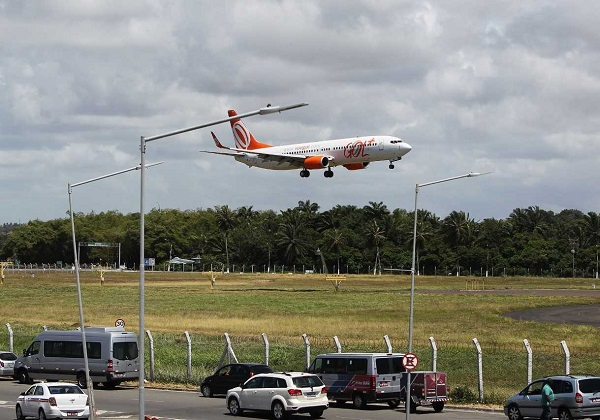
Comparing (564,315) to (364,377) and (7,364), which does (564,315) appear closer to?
(7,364)

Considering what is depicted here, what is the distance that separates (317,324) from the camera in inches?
3073

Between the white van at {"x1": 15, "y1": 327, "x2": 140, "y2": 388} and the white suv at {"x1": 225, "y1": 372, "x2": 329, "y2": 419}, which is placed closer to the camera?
the white suv at {"x1": 225, "y1": 372, "x2": 329, "y2": 419}

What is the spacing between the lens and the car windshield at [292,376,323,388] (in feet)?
124

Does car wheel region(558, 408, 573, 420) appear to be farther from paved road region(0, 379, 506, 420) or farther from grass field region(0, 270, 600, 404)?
grass field region(0, 270, 600, 404)

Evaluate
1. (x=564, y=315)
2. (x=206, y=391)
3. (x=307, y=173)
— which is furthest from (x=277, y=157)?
(x=206, y=391)

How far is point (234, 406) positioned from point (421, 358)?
16130 mm

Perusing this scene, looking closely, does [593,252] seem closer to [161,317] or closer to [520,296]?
[520,296]

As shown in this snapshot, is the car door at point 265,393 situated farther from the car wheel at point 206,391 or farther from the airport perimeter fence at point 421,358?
the car wheel at point 206,391

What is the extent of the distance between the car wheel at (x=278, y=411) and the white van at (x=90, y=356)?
13.1 metres

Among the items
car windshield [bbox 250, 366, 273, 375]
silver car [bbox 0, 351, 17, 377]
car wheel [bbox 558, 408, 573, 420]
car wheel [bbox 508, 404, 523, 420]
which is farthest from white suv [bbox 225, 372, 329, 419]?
silver car [bbox 0, 351, 17, 377]

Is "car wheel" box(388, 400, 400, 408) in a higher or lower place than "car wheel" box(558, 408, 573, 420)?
A: lower

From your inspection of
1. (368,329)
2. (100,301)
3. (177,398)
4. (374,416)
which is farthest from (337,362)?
(100,301)

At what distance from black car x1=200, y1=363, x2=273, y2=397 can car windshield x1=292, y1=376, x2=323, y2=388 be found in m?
5.83

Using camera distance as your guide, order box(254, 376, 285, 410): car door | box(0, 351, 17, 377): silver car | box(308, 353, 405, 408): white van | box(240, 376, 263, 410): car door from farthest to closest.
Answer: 1. box(0, 351, 17, 377): silver car
2. box(308, 353, 405, 408): white van
3. box(240, 376, 263, 410): car door
4. box(254, 376, 285, 410): car door
